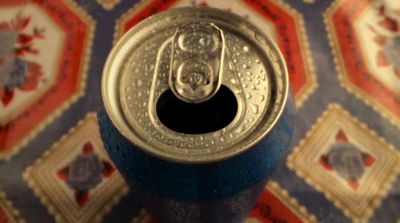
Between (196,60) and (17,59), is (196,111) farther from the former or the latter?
(17,59)

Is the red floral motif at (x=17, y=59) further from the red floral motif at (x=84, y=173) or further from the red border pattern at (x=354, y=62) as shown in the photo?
the red border pattern at (x=354, y=62)

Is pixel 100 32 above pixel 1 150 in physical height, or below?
above

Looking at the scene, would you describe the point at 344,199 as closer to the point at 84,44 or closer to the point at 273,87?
the point at 273,87

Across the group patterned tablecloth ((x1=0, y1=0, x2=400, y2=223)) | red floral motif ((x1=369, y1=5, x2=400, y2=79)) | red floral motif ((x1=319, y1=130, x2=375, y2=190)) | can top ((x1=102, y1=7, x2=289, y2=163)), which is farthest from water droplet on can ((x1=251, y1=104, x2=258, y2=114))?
red floral motif ((x1=369, y1=5, x2=400, y2=79))

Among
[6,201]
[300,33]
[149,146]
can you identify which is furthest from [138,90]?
[300,33]

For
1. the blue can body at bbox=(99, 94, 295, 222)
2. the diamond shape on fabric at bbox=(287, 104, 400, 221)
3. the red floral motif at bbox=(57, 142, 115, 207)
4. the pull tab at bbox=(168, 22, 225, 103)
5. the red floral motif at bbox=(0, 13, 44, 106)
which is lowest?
the diamond shape on fabric at bbox=(287, 104, 400, 221)

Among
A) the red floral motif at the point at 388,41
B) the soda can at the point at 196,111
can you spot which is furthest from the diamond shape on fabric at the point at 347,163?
the soda can at the point at 196,111

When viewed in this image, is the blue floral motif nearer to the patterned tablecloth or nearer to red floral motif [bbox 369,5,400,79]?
the patterned tablecloth
